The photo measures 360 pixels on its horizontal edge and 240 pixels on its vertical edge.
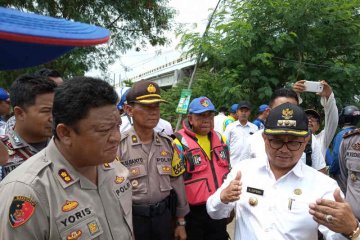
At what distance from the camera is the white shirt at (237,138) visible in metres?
6.02

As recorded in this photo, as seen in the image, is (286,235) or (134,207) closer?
(286,235)

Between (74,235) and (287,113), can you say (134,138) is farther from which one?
(74,235)

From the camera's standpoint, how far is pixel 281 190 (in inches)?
73.6

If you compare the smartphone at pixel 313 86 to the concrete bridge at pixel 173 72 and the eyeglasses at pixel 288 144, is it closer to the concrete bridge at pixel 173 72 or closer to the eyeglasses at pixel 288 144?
the eyeglasses at pixel 288 144

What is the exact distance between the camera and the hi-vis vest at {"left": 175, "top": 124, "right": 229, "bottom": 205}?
3.07 meters

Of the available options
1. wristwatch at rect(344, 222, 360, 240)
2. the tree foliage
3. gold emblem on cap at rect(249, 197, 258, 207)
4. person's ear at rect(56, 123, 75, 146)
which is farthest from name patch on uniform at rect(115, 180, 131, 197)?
the tree foliage

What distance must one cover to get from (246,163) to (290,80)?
607cm

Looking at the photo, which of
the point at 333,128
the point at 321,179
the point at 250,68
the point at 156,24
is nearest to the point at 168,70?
the point at 156,24

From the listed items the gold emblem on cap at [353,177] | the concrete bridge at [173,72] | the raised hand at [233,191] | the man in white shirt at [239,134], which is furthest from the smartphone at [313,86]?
the concrete bridge at [173,72]

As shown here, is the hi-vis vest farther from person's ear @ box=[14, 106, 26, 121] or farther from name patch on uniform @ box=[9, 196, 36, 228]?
name patch on uniform @ box=[9, 196, 36, 228]

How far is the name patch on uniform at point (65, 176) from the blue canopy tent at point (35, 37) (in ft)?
1.58

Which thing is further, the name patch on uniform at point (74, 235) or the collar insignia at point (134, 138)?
the collar insignia at point (134, 138)

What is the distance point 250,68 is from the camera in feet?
25.7

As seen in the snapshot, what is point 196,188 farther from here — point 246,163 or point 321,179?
point 321,179
